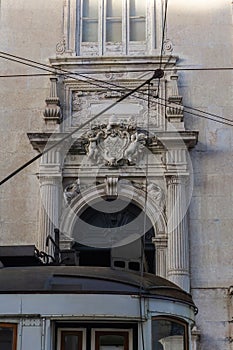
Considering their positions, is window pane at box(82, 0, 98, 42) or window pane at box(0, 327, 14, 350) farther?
window pane at box(82, 0, 98, 42)

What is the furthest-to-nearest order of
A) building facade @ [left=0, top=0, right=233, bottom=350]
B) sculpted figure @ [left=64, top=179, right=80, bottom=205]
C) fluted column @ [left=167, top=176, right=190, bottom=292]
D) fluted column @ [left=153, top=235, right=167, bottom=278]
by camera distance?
sculpted figure @ [left=64, top=179, right=80, bottom=205] → building facade @ [left=0, top=0, right=233, bottom=350] → fluted column @ [left=153, top=235, right=167, bottom=278] → fluted column @ [left=167, top=176, right=190, bottom=292]

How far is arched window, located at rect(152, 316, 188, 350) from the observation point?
29.0 feet

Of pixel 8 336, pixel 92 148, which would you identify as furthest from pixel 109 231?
pixel 8 336

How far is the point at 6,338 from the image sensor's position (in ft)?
27.8

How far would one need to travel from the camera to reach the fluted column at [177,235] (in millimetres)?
16766

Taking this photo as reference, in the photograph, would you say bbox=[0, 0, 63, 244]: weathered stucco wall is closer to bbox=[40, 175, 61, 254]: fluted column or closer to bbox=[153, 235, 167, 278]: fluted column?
bbox=[40, 175, 61, 254]: fluted column

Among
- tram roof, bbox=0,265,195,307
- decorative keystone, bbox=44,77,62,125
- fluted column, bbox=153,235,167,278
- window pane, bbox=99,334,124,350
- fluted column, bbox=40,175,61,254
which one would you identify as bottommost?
window pane, bbox=99,334,124,350

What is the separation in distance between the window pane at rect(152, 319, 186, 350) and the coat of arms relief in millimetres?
9018

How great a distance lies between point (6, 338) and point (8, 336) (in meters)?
0.03

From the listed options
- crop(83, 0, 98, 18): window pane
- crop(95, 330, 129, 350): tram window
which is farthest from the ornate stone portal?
crop(95, 330, 129, 350): tram window

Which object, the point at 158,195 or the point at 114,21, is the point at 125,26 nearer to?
the point at 114,21

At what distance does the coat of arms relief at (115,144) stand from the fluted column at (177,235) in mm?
1171

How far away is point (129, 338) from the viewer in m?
8.70

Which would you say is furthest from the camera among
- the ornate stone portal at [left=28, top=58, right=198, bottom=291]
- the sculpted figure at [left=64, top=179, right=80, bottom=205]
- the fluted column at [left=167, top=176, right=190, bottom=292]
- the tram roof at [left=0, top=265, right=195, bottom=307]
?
the sculpted figure at [left=64, top=179, right=80, bottom=205]
